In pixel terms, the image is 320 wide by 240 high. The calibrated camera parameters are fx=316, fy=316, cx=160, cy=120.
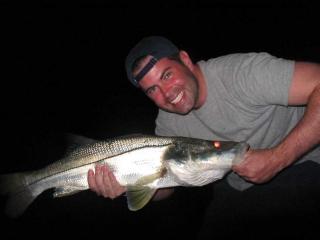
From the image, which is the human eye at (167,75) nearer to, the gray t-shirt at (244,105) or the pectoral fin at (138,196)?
the gray t-shirt at (244,105)

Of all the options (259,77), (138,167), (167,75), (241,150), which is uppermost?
(259,77)

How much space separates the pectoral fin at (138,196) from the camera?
292 centimetres

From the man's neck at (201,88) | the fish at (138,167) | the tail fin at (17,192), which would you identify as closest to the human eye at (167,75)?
the man's neck at (201,88)

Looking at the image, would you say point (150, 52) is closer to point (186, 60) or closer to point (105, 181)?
point (186, 60)

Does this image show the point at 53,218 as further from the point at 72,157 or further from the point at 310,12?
the point at 310,12

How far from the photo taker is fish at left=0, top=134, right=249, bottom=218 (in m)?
2.68

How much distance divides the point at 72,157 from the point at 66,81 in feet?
53.7

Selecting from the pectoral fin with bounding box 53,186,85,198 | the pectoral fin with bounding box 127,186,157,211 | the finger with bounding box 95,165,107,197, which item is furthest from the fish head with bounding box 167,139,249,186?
the pectoral fin with bounding box 53,186,85,198

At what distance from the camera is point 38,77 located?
1925 centimetres

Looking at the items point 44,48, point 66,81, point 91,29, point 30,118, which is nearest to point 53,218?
point 30,118

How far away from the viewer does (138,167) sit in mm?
2959

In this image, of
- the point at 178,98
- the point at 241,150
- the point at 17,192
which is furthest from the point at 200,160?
the point at 17,192

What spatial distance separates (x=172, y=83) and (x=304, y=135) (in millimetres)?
1236

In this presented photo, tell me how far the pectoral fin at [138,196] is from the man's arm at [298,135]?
2.93 feet
